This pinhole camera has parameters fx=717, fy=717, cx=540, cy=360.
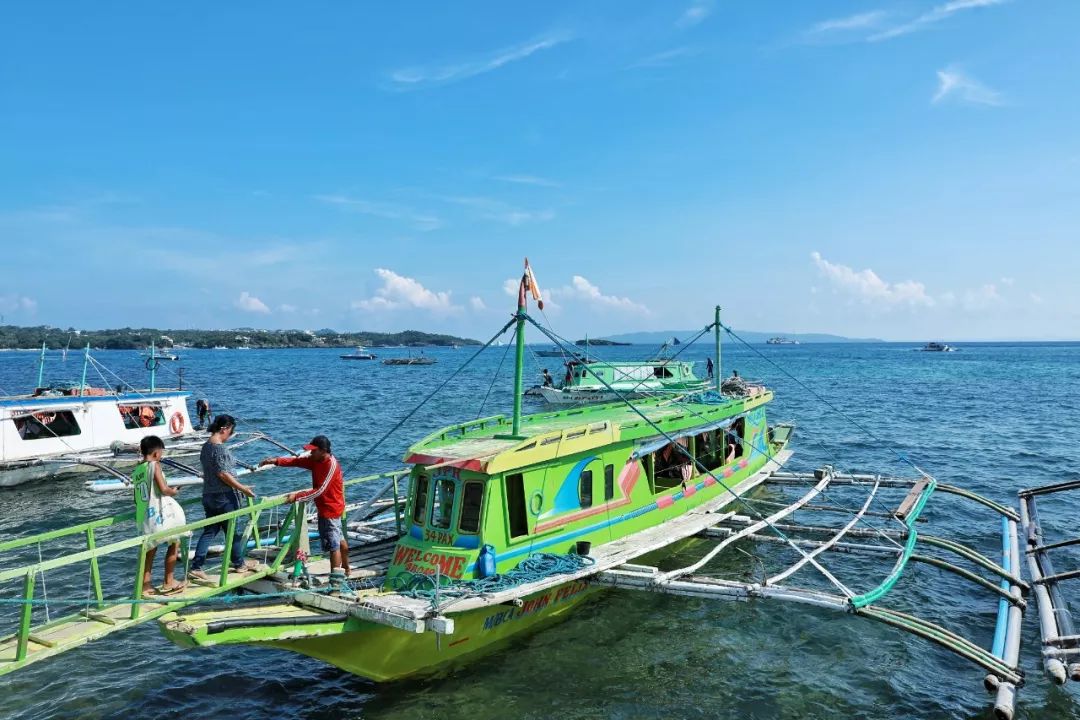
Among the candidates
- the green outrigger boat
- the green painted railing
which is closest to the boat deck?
the green outrigger boat

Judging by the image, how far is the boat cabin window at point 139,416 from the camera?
32.9 meters

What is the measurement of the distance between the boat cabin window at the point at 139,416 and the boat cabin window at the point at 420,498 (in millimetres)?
25398

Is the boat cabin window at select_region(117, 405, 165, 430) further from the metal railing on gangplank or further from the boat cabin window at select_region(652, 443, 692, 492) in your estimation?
the boat cabin window at select_region(652, 443, 692, 492)

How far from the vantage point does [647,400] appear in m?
22.0

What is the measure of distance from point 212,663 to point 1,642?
15.8 feet

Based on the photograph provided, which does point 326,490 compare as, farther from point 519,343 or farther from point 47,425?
point 47,425

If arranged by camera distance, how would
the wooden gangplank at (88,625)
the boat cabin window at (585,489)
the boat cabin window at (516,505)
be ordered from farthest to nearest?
1. the boat cabin window at (585,489)
2. the boat cabin window at (516,505)
3. the wooden gangplank at (88,625)

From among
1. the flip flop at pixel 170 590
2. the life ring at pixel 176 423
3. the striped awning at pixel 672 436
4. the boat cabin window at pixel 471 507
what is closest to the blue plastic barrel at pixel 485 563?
the boat cabin window at pixel 471 507

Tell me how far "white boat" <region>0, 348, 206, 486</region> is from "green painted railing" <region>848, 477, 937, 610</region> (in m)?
26.4

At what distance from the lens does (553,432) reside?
45.8 ft

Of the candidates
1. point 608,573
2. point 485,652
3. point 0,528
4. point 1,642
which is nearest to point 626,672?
point 608,573

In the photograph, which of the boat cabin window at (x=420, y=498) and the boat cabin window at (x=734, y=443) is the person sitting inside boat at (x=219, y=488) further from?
the boat cabin window at (x=734, y=443)

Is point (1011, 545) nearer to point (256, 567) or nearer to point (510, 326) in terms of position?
point (510, 326)

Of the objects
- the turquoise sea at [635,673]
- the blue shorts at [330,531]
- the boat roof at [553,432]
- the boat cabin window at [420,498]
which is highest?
the boat roof at [553,432]
